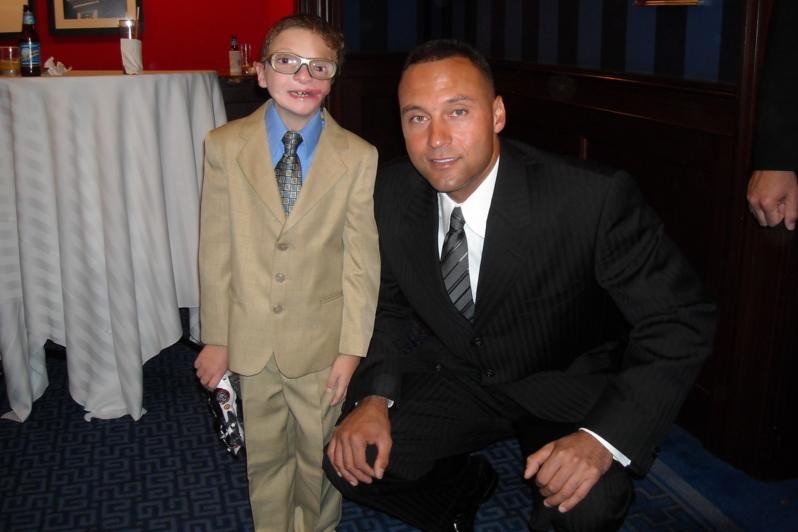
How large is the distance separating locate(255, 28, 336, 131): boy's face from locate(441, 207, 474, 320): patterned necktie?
0.41 m

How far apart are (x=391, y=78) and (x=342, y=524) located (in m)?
3.15

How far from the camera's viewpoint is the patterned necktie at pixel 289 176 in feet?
5.60

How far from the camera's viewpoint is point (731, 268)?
2170 millimetres

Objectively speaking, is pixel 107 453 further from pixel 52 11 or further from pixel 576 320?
pixel 52 11

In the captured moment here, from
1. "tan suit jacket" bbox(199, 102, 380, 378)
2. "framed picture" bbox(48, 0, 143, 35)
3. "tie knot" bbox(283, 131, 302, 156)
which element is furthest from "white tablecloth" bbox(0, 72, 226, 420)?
"framed picture" bbox(48, 0, 143, 35)

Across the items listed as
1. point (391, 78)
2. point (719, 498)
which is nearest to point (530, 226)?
point (719, 498)

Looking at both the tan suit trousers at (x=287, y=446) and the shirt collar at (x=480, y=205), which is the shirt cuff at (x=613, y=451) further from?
the tan suit trousers at (x=287, y=446)

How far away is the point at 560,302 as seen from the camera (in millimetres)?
1666

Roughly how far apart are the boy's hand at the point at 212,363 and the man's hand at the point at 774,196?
52.8 inches

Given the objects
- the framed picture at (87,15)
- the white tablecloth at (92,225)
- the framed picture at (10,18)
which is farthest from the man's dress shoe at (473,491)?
the framed picture at (10,18)

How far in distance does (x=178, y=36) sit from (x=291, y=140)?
523 centimetres

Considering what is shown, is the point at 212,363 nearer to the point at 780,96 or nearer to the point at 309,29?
the point at 309,29

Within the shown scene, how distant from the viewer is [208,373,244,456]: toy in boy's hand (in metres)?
1.85

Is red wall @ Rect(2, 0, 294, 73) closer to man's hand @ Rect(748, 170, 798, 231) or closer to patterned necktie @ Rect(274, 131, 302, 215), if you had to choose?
A: patterned necktie @ Rect(274, 131, 302, 215)
